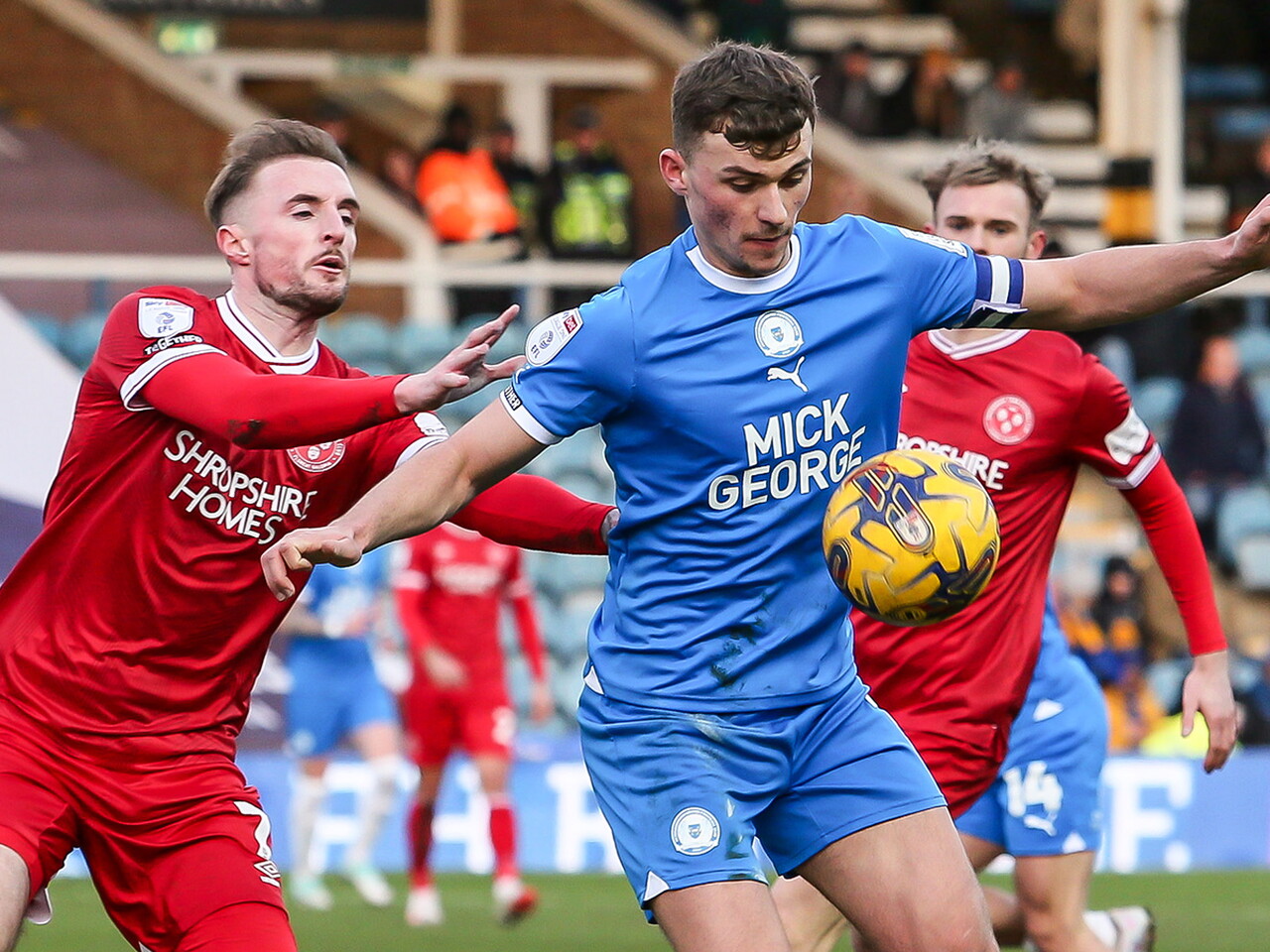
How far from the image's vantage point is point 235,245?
4809 millimetres

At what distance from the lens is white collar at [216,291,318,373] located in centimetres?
474

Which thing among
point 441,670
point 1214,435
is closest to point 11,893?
point 441,670

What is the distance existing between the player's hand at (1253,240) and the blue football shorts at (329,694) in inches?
273

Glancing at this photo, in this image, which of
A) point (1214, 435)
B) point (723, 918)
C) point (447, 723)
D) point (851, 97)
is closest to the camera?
point (723, 918)

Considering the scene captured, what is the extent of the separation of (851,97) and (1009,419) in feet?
41.3

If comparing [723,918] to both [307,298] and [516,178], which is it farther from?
[516,178]

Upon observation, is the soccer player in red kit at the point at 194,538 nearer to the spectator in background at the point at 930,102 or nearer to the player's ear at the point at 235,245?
the player's ear at the point at 235,245

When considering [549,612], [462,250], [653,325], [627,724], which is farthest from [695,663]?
[462,250]

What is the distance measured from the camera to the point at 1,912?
13.6ft

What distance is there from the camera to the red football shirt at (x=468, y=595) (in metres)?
10.3

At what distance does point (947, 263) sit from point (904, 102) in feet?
45.8

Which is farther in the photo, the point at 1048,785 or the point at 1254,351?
the point at 1254,351

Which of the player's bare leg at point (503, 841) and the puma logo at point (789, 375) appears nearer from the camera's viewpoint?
the puma logo at point (789, 375)

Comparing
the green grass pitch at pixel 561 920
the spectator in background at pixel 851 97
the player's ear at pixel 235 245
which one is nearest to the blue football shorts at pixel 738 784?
the player's ear at pixel 235 245
